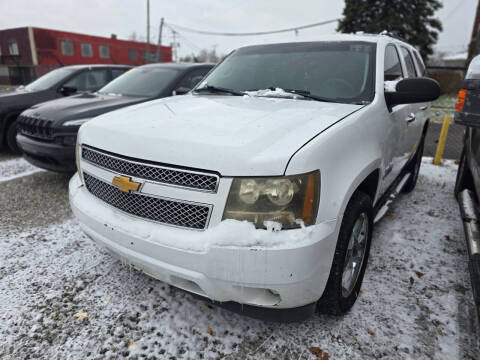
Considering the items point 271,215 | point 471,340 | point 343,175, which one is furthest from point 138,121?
point 471,340

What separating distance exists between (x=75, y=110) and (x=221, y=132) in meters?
3.29

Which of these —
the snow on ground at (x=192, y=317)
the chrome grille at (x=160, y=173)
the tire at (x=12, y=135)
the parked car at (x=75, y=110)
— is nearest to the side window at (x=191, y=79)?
the parked car at (x=75, y=110)

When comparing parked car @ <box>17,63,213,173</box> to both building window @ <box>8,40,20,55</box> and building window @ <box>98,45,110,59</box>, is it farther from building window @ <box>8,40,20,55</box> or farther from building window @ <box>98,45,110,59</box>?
building window @ <box>8,40,20,55</box>

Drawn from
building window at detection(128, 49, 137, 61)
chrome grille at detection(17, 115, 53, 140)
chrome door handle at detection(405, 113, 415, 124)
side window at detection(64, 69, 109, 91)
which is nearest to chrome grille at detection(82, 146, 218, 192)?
chrome door handle at detection(405, 113, 415, 124)

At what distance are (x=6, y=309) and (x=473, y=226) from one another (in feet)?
11.4

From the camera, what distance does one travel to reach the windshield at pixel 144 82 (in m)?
4.98

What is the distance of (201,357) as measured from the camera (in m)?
1.95

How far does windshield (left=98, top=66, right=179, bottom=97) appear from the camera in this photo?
498 cm

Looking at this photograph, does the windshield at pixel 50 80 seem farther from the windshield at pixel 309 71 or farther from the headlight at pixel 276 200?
the headlight at pixel 276 200

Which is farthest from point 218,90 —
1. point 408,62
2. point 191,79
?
point 191,79

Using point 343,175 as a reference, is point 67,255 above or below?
below

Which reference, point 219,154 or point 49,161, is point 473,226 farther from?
point 49,161

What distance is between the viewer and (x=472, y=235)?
2451 millimetres

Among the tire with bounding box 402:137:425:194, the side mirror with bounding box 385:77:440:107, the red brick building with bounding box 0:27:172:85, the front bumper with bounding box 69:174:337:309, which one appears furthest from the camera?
the red brick building with bounding box 0:27:172:85
